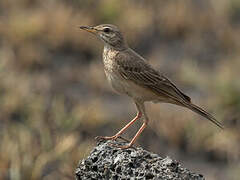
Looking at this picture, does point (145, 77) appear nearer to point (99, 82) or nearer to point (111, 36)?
point (111, 36)

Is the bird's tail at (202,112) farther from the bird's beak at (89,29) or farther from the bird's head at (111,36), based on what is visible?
the bird's beak at (89,29)

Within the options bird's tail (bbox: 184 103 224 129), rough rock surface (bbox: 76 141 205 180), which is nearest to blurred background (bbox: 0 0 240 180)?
bird's tail (bbox: 184 103 224 129)

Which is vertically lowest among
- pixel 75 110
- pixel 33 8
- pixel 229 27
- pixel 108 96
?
pixel 75 110

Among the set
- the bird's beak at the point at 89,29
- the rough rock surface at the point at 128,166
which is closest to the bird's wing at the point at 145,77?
the bird's beak at the point at 89,29

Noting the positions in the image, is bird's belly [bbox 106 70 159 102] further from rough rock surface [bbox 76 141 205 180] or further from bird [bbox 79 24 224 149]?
rough rock surface [bbox 76 141 205 180]

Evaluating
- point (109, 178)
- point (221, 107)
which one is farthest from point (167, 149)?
point (109, 178)

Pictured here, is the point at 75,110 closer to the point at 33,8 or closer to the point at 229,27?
the point at 33,8

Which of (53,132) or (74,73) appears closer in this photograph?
(53,132)

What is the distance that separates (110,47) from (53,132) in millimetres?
6375

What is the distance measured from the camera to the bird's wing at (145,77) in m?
8.70

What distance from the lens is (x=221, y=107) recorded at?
17.2 m

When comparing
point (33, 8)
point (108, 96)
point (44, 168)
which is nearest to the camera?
point (44, 168)

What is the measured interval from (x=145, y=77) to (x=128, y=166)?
1.99 m

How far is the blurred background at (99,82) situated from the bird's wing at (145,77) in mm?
3366
